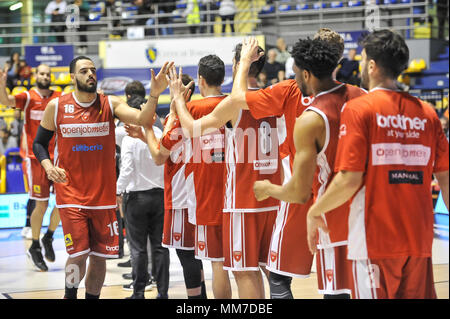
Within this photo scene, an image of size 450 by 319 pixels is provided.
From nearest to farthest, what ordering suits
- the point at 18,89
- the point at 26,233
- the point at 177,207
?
1. the point at 177,207
2. the point at 26,233
3. the point at 18,89

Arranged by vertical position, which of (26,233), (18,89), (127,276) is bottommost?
(26,233)

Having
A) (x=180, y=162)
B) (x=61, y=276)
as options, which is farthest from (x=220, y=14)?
(x=180, y=162)

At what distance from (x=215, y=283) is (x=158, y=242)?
1387mm

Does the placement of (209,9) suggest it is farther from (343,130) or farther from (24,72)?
(343,130)

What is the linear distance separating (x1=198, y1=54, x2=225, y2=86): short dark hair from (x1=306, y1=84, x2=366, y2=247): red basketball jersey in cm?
134

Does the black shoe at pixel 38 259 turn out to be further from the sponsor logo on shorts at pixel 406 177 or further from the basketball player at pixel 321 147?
the sponsor logo on shorts at pixel 406 177

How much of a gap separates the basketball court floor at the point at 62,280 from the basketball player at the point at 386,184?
10.9 ft

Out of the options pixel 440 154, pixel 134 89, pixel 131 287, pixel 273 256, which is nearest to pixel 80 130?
pixel 134 89

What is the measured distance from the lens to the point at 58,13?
18.9 meters

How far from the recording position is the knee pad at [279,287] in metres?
4.26

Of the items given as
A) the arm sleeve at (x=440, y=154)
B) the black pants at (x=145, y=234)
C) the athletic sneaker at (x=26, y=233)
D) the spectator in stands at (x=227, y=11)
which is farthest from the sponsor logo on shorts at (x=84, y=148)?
the spectator in stands at (x=227, y=11)

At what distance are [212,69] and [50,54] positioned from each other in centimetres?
1346

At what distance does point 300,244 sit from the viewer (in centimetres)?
421
